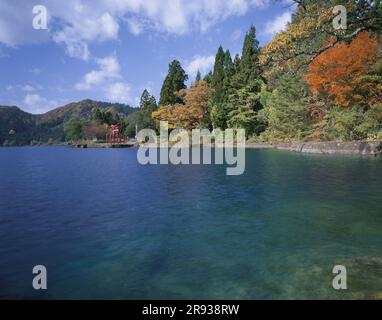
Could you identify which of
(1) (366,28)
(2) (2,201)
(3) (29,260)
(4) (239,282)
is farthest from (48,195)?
(1) (366,28)

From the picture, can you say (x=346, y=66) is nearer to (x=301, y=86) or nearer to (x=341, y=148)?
(x=341, y=148)

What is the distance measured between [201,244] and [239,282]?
1.84 meters

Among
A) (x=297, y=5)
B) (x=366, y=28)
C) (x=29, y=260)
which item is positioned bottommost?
(x=29, y=260)

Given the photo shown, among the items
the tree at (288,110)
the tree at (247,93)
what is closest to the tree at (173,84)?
the tree at (247,93)

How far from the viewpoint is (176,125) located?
182ft

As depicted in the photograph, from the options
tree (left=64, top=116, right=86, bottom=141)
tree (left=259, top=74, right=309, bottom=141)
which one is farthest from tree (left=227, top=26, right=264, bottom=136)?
tree (left=64, top=116, right=86, bottom=141)

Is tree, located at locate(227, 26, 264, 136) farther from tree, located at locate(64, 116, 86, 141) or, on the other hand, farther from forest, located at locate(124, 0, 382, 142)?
tree, located at locate(64, 116, 86, 141)

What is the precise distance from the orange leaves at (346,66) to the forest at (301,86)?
0.22 feet

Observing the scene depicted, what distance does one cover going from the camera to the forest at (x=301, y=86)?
24.0 ft

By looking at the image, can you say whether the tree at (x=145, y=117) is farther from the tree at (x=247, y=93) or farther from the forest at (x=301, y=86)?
the tree at (x=247, y=93)

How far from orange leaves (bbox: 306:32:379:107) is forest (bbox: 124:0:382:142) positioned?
66 mm

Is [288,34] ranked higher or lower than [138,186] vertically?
higher

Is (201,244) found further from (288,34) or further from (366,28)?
(366,28)

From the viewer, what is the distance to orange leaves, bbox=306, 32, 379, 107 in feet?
73.5
